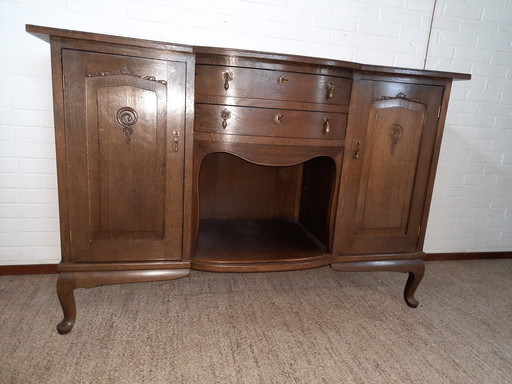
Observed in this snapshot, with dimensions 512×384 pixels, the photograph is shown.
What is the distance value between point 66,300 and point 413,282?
5.59 ft

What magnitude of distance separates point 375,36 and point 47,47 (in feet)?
6.23

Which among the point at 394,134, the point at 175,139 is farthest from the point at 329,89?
the point at 175,139

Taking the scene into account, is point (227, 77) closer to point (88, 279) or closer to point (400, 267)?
point (88, 279)

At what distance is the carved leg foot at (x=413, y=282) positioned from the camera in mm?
1830

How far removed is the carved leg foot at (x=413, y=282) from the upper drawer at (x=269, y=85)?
97cm

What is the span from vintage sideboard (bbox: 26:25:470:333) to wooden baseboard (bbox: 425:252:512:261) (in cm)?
98

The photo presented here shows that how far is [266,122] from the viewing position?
57.5 inches

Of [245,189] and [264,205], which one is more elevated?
[245,189]

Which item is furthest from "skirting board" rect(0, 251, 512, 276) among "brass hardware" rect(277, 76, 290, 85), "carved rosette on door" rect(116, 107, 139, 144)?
"brass hardware" rect(277, 76, 290, 85)

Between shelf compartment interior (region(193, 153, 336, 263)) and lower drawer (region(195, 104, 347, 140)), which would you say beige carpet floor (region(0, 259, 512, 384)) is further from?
lower drawer (region(195, 104, 347, 140))

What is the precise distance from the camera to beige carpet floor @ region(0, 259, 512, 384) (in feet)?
4.49

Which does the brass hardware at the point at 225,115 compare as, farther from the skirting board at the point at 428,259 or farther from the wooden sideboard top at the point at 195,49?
the skirting board at the point at 428,259

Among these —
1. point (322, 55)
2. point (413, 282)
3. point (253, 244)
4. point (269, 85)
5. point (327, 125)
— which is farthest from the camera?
point (322, 55)

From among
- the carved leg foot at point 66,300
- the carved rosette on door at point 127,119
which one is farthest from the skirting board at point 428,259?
the carved rosette on door at point 127,119
